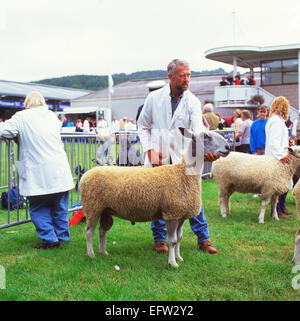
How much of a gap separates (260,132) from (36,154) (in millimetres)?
5319

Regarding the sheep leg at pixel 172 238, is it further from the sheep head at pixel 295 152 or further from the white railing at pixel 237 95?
the white railing at pixel 237 95

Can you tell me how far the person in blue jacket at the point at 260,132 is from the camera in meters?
8.24

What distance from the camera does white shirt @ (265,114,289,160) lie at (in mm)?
6361

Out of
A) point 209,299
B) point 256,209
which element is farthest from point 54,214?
point 256,209

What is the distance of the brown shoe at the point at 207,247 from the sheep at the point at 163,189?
582mm

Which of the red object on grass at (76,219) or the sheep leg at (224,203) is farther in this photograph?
the sheep leg at (224,203)

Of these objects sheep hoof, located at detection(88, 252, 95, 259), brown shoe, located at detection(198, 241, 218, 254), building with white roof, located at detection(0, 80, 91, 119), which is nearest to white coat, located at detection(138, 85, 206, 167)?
brown shoe, located at detection(198, 241, 218, 254)

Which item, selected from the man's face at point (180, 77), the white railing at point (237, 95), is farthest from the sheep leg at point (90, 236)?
the white railing at point (237, 95)

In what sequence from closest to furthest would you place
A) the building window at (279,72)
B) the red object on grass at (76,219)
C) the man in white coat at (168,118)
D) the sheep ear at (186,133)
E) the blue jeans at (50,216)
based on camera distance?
the sheep ear at (186,133) < the man in white coat at (168,118) < the blue jeans at (50,216) < the red object on grass at (76,219) < the building window at (279,72)

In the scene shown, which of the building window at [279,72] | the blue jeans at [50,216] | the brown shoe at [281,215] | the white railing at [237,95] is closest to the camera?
A: the blue jeans at [50,216]

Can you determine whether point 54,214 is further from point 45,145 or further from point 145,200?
point 145,200

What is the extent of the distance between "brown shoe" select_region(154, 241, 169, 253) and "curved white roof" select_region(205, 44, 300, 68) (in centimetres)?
2203

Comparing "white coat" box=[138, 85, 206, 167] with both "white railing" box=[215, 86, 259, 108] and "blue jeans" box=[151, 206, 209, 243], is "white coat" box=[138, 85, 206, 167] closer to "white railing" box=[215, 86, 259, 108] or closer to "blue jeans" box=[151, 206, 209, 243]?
"blue jeans" box=[151, 206, 209, 243]

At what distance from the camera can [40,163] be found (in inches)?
188
